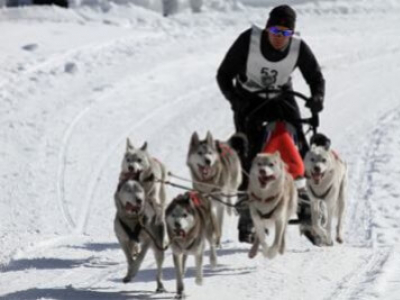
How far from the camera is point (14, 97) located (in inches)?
587

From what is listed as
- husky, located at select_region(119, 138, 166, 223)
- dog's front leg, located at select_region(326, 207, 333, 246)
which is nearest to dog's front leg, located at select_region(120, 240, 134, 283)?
husky, located at select_region(119, 138, 166, 223)

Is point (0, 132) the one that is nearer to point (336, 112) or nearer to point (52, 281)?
point (336, 112)

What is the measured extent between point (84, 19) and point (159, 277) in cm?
1428

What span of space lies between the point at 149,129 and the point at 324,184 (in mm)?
5371

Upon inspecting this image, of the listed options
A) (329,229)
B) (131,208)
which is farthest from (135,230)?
(329,229)

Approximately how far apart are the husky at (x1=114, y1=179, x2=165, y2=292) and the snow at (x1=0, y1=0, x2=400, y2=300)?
36 cm

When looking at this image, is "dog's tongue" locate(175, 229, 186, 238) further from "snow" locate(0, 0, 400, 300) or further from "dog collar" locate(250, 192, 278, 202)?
"dog collar" locate(250, 192, 278, 202)

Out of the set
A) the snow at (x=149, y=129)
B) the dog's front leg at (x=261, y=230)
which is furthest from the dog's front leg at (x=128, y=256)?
the dog's front leg at (x=261, y=230)

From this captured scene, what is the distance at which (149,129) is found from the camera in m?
13.5

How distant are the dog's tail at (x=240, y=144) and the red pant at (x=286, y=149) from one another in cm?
36

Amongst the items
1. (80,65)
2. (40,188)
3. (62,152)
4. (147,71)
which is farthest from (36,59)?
(40,188)

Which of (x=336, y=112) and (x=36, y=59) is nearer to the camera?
(x=336, y=112)

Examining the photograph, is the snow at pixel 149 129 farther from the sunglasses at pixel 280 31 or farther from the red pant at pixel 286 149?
the sunglasses at pixel 280 31

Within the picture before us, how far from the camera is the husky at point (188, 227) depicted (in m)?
6.27
